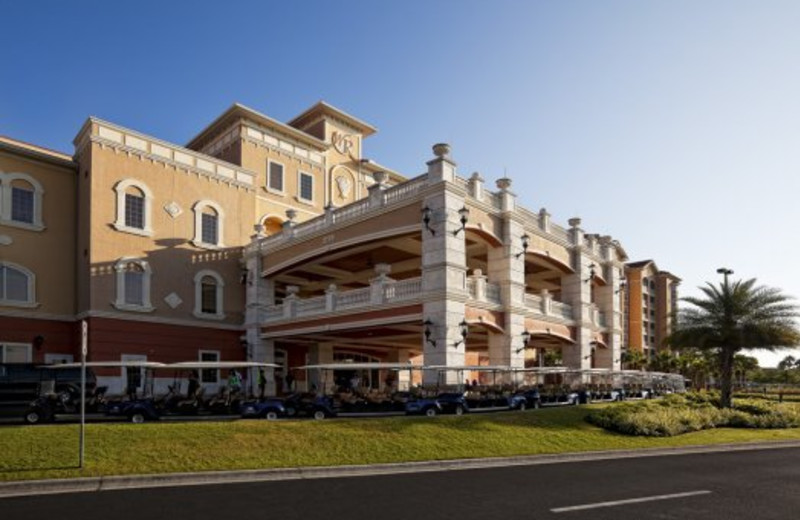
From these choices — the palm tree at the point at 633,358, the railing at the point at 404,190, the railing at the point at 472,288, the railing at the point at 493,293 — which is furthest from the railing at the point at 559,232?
the palm tree at the point at 633,358

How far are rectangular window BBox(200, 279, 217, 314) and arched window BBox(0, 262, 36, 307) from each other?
25.6ft

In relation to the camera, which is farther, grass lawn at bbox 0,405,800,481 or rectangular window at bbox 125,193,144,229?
rectangular window at bbox 125,193,144,229

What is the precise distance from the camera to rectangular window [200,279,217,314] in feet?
109

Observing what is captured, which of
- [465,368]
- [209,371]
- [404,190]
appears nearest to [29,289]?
[209,371]

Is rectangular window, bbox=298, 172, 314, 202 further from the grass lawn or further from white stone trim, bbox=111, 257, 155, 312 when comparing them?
the grass lawn

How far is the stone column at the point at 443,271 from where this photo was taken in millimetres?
24312

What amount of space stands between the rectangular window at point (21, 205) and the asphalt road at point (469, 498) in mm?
23298

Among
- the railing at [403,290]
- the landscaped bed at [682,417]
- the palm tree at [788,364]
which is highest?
the railing at [403,290]

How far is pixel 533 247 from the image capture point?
31188 millimetres

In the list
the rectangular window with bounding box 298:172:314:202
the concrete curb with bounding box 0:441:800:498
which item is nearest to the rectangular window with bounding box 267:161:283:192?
the rectangular window with bounding box 298:172:314:202

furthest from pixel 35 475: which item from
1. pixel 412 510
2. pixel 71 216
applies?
pixel 71 216

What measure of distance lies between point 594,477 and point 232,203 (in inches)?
1077

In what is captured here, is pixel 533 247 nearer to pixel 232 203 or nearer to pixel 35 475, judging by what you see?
pixel 232 203

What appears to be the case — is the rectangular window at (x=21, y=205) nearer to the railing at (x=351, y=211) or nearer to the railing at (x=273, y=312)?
the railing at (x=273, y=312)
